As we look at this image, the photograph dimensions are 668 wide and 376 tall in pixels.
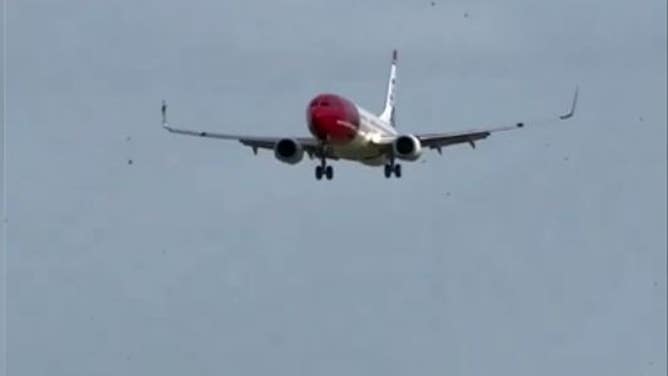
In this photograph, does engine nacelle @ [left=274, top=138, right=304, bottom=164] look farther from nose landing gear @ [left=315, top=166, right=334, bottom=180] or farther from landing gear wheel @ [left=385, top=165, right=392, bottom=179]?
landing gear wheel @ [left=385, top=165, right=392, bottom=179]

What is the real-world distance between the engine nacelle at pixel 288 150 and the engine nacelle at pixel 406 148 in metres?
3.44

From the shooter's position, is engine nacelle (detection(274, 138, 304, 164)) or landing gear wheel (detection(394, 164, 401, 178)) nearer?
engine nacelle (detection(274, 138, 304, 164))

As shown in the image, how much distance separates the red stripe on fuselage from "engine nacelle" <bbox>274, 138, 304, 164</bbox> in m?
0.72

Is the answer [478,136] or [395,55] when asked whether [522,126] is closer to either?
[478,136]

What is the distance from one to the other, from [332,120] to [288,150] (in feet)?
5.71

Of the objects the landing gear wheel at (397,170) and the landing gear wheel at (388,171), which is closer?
the landing gear wheel at (388,171)

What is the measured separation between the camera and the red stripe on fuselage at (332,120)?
98812 millimetres

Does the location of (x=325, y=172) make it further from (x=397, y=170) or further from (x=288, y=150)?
(x=397, y=170)

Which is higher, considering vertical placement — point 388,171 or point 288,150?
point 288,150

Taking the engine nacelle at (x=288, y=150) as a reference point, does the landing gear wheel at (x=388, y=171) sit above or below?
below

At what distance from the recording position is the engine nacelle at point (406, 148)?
102m

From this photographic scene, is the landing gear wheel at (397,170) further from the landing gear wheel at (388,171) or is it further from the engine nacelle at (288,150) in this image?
the engine nacelle at (288,150)

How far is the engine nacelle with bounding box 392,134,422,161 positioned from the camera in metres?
102

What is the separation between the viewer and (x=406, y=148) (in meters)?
102
